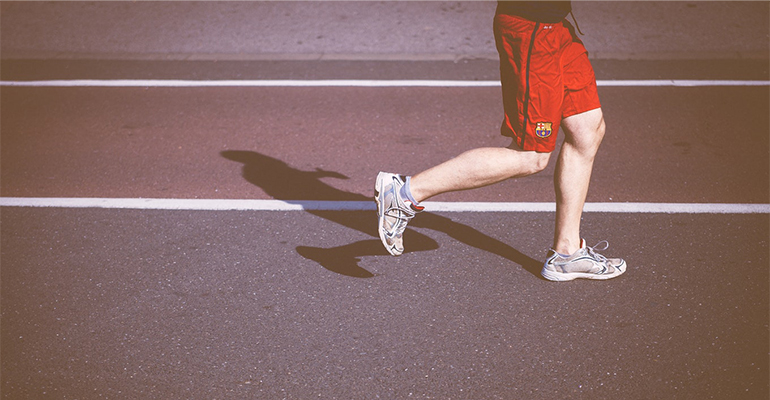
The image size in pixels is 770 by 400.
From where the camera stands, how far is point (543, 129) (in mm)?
3260

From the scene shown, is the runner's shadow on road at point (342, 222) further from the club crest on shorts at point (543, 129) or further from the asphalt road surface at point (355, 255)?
the club crest on shorts at point (543, 129)

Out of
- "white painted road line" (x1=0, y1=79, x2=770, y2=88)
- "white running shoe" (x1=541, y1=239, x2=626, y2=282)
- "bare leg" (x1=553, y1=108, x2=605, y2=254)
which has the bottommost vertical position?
"white painted road line" (x1=0, y1=79, x2=770, y2=88)

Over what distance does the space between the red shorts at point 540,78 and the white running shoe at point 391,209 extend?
68 centimetres

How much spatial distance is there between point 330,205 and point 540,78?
1.82 meters

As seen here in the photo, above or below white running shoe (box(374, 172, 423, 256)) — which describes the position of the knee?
above

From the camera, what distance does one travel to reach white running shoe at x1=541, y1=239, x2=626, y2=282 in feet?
11.7

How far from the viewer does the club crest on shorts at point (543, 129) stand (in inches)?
128

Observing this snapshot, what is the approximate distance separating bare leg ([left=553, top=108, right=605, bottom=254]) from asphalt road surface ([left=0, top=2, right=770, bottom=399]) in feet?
0.85

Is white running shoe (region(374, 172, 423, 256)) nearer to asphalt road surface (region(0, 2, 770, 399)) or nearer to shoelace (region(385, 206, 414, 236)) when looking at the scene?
shoelace (region(385, 206, 414, 236))

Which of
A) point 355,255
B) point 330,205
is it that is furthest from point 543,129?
point 330,205

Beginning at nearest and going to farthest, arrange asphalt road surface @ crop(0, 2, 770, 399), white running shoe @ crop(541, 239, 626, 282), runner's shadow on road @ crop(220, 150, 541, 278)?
asphalt road surface @ crop(0, 2, 770, 399)
white running shoe @ crop(541, 239, 626, 282)
runner's shadow on road @ crop(220, 150, 541, 278)

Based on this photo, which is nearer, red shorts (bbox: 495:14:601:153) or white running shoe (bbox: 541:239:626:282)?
red shorts (bbox: 495:14:601:153)

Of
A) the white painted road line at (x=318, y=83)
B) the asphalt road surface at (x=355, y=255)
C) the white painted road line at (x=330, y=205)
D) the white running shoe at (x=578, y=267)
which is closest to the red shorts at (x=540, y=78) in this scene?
the white running shoe at (x=578, y=267)

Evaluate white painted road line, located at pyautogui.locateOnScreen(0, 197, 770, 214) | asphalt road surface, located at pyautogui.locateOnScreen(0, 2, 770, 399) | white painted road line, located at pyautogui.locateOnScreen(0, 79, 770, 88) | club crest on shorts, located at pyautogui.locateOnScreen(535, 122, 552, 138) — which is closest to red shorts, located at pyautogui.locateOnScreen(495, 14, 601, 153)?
club crest on shorts, located at pyautogui.locateOnScreen(535, 122, 552, 138)
